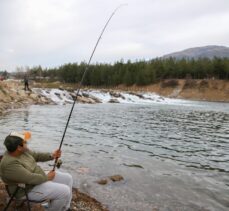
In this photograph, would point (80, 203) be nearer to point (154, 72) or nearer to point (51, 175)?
point (51, 175)

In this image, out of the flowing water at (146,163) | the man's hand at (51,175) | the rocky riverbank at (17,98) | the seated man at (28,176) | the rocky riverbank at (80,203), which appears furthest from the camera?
the rocky riverbank at (17,98)

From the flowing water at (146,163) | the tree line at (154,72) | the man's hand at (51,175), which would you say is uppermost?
the tree line at (154,72)

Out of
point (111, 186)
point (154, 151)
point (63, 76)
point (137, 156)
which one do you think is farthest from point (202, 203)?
point (63, 76)

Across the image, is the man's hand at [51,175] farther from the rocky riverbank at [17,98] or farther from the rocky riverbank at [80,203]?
the rocky riverbank at [17,98]

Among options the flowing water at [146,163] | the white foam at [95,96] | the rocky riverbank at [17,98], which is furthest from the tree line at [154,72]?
the flowing water at [146,163]

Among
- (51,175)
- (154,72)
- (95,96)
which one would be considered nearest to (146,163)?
(51,175)

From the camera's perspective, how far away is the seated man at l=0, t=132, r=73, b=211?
19.5 feet

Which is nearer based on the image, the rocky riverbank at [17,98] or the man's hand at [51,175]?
the man's hand at [51,175]

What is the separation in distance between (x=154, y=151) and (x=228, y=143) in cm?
656

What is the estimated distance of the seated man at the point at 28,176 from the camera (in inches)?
233

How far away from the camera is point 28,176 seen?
5965 mm

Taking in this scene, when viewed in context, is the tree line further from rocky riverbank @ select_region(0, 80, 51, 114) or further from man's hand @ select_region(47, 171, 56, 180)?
man's hand @ select_region(47, 171, 56, 180)

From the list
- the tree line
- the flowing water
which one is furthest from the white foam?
the tree line

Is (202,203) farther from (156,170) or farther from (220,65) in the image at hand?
(220,65)
